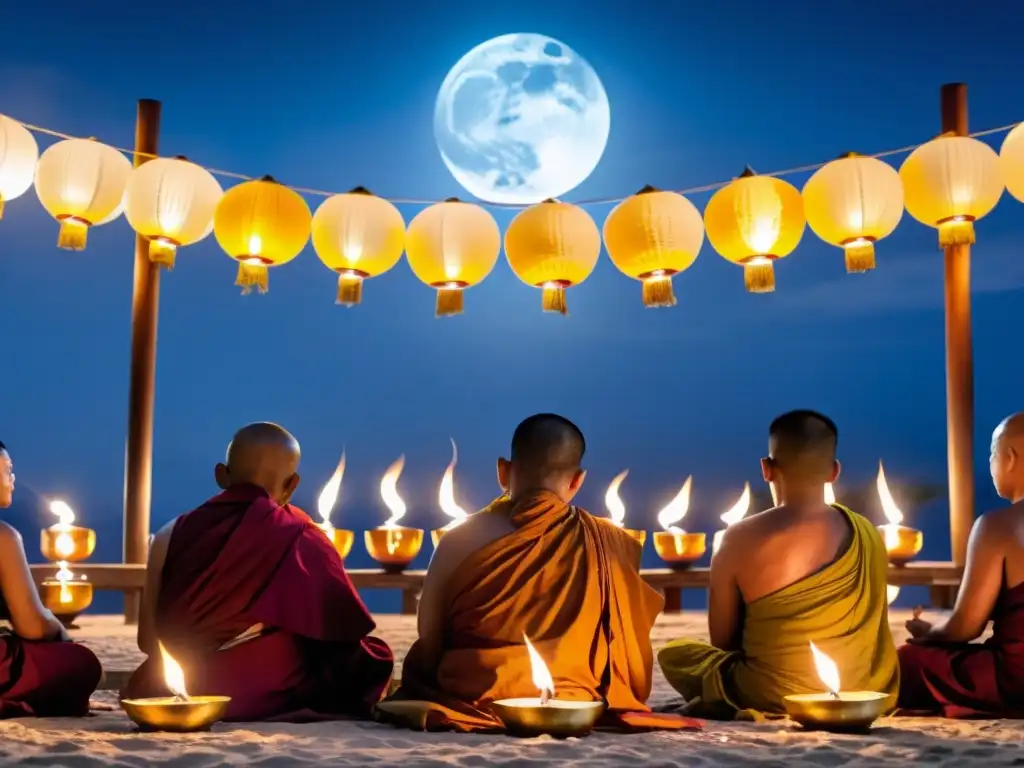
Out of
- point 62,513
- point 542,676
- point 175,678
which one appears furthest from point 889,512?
point 62,513

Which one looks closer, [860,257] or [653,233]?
[653,233]

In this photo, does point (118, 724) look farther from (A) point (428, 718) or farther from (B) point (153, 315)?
(B) point (153, 315)

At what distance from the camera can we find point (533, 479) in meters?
4.47

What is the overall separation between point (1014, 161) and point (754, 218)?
1450 mm

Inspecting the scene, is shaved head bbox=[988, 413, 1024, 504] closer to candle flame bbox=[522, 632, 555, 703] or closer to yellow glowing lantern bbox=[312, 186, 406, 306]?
candle flame bbox=[522, 632, 555, 703]

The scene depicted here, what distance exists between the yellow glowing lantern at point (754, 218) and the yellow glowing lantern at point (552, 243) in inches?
29.6

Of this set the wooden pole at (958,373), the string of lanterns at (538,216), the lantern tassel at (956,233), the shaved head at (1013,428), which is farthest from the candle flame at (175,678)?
the wooden pole at (958,373)

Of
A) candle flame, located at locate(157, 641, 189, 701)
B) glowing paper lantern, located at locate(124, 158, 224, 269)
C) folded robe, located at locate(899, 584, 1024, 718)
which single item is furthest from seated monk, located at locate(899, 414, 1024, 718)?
glowing paper lantern, located at locate(124, 158, 224, 269)

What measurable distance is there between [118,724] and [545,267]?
147 inches

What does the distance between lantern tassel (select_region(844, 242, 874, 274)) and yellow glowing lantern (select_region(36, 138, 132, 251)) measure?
446 cm

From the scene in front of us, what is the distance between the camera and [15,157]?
21.9 feet

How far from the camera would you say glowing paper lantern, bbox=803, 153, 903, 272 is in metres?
6.69

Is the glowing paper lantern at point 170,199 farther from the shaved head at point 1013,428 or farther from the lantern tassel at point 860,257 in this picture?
the shaved head at point 1013,428

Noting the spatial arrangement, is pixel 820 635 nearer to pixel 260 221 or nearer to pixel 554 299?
pixel 554 299
